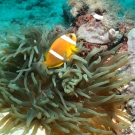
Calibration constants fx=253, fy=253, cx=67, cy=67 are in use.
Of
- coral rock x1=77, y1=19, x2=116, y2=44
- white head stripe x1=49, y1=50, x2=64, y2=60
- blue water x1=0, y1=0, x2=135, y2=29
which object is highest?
white head stripe x1=49, y1=50, x2=64, y2=60

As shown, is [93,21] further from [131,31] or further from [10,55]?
[10,55]

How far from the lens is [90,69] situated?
2271mm

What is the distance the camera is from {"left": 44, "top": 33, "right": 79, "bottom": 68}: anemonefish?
6.75 feet

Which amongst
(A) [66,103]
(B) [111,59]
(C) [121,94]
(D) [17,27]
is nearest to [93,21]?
(B) [111,59]

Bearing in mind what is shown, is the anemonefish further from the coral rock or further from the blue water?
the blue water

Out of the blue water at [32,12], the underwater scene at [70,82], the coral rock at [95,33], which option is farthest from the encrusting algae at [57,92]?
the blue water at [32,12]

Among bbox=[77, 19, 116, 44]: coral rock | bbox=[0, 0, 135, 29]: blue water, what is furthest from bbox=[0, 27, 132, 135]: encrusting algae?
bbox=[0, 0, 135, 29]: blue water

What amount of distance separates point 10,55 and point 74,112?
2.49 ft

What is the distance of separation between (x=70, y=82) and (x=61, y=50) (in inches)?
10.8

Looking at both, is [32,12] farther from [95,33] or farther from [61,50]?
[61,50]

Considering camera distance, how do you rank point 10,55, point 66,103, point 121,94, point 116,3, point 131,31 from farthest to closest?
point 116,3, point 131,31, point 121,94, point 10,55, point 66,103

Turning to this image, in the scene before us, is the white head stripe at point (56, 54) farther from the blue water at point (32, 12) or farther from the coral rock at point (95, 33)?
the blue water at point (32, 12)

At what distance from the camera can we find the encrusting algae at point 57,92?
2.08 metres

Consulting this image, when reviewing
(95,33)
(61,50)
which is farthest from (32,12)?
(61,50)
